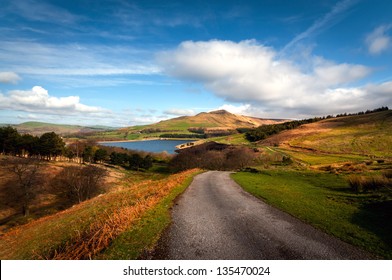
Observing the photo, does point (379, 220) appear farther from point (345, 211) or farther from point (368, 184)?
point (368, 184)

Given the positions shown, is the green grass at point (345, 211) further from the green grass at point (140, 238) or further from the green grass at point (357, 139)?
the green grass at point (357, 139)

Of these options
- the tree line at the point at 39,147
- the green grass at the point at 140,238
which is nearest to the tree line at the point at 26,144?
the tree line at the point at 39,147

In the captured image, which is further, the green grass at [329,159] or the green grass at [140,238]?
the green grass at [329,159]

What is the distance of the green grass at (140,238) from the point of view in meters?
8.63

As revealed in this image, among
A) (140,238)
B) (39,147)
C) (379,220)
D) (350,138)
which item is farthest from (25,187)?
(350,138)

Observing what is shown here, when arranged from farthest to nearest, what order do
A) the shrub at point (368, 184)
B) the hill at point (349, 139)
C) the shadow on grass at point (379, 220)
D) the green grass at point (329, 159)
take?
the hill at point (349, 139) → the green grass at point (329, 159) → the shrub at point (368, 184) → the shadow on grass at point (379, 220)

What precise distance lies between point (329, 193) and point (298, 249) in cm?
1266

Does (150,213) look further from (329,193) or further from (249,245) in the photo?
(329,193)

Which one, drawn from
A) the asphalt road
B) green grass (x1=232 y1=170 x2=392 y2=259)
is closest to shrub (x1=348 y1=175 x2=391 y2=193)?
green grass (x1=232 y1=170 x2=392 y2=259)

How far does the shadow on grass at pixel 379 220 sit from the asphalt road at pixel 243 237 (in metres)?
1.58

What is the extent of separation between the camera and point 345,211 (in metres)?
13.7

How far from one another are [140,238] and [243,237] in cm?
480

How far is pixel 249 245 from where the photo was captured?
30.4 feet
